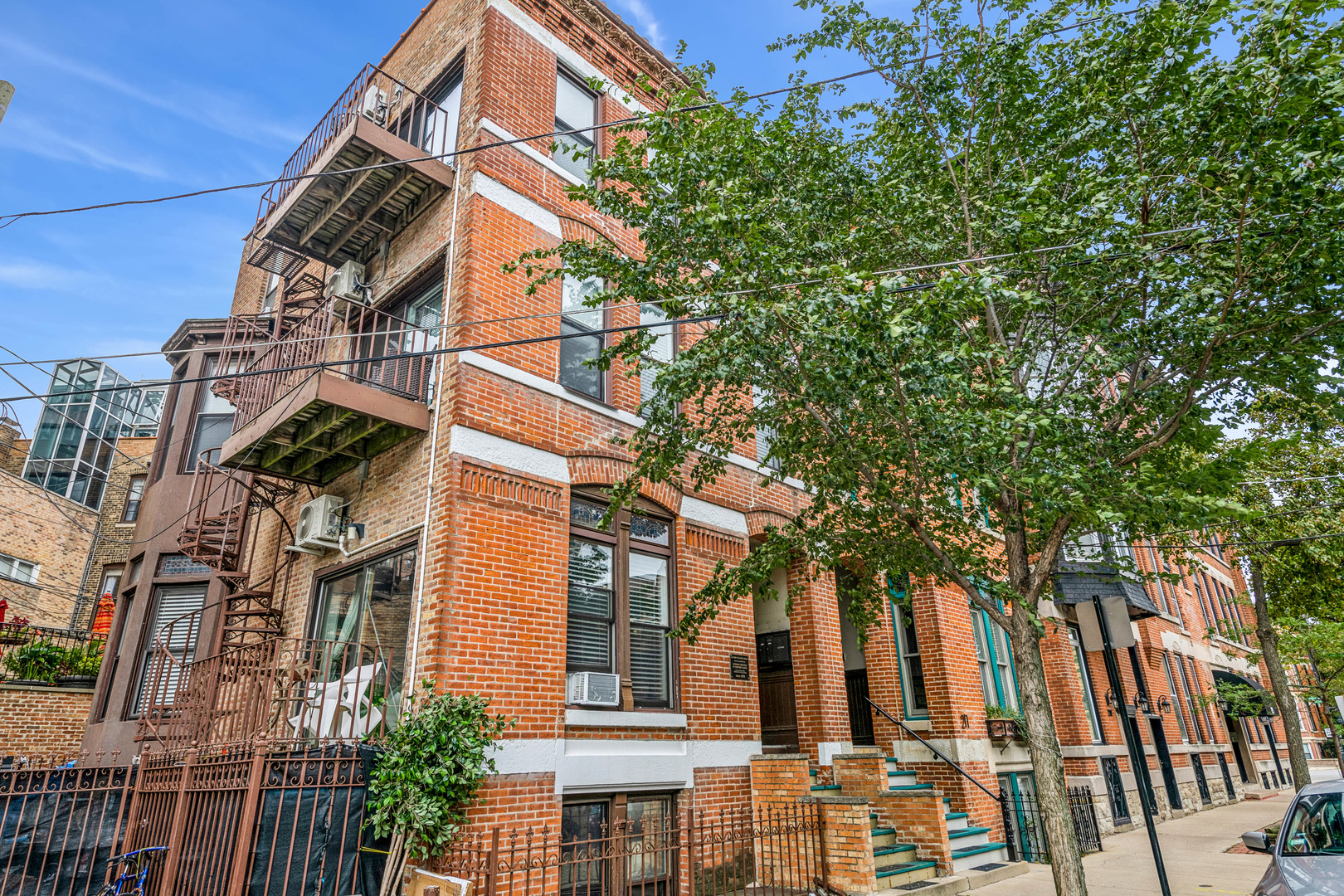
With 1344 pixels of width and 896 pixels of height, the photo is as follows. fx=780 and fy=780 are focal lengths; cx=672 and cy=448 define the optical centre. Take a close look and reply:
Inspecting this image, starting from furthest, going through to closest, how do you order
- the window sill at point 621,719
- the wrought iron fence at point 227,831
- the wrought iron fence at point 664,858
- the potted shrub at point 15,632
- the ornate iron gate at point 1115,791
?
the ornate iron gate at point 1115,791 < the potted shrub at point 15,632 < the window sill at point 621,719 < the wrought iron fence at point 664,858 < the wrought iron fence at point 227,831

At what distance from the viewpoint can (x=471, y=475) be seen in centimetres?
841

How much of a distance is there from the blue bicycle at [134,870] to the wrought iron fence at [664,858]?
8.36 feet

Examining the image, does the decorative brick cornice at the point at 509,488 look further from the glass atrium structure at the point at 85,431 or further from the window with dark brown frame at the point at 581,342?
the glass atrium structure at the point at 85,431

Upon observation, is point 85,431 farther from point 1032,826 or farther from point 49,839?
point 1032,826

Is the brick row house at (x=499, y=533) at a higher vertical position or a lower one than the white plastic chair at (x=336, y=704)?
higher

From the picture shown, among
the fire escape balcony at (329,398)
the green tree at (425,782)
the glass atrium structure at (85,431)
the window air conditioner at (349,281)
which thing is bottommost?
the green tree at (425,782)

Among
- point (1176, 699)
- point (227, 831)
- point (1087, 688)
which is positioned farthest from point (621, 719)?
point (1176, 699)

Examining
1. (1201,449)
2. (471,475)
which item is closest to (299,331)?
(471,475)

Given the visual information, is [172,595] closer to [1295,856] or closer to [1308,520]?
[1295,856]

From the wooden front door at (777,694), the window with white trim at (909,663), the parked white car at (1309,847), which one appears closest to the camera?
the parked white car at (1309,847)

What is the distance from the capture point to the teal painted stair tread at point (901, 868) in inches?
357

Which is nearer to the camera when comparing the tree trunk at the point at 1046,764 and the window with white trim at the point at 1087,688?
the tree trunk at the point at 1046,764

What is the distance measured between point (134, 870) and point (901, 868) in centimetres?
813

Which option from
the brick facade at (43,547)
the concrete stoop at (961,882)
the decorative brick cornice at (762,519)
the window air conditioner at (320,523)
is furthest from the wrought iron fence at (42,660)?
the concrete stoop at (961,882)
